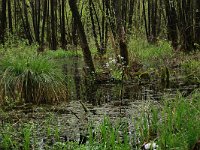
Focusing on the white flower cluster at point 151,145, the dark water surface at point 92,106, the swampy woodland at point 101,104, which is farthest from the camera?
the dark water surface at point 92,106

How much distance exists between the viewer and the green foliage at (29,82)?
8.84 meters

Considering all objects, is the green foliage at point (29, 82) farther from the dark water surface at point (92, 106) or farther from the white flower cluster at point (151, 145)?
the white flower cluster at point (151, 145)

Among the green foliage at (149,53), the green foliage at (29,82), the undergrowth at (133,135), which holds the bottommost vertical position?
the undergrowth at (133,135)

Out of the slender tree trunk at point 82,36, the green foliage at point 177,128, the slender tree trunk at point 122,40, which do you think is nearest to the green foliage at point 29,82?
the slender tree trunk at point 82,36

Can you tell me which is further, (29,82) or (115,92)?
(115,92)

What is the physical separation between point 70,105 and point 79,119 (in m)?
1.56

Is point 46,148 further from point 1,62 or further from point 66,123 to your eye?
point 1,62

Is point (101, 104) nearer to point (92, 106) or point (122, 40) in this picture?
point (92, 106)

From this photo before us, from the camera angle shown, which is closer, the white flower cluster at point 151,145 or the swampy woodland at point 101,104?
the white flower cluster at point 151,145

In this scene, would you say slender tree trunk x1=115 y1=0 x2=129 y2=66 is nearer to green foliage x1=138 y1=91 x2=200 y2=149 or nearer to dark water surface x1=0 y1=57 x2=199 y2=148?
dark water surface x1=0 y1=57 x2=199 y2=148

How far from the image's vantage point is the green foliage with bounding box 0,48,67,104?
8844 millimetres

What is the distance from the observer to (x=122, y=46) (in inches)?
508

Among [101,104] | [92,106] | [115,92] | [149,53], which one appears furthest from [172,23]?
[92,106]

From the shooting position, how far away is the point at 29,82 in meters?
Answer: 8.99
